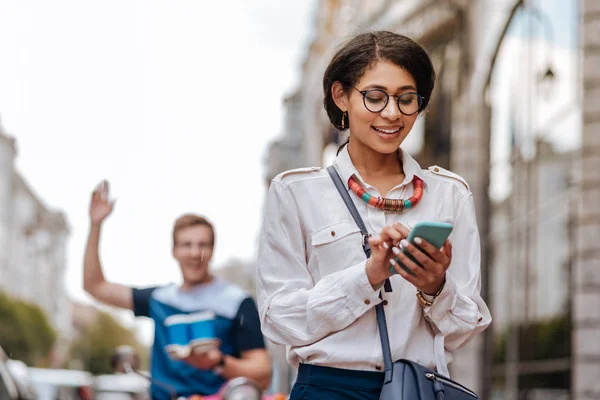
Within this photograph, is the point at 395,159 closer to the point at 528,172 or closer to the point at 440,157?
the point at 528,172

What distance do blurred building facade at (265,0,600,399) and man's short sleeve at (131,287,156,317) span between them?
1.63m

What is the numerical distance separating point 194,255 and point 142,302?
1.13 ft

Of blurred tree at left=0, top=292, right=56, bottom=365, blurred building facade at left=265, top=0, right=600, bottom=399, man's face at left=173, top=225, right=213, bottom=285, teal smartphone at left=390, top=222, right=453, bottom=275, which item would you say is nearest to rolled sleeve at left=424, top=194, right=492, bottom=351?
teal smartphone at left=390, top=222, right=453, bottom=275

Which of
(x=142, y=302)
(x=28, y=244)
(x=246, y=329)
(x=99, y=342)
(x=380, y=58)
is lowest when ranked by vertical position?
(x=99, y=342)

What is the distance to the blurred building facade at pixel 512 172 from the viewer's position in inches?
449

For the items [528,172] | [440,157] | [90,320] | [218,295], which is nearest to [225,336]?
[218,295]

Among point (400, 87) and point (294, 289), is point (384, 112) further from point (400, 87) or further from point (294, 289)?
point (294, 289)

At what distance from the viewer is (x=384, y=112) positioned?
10.2ft

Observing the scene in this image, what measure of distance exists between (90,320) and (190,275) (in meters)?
134

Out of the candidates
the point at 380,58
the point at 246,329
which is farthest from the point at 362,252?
the point at 246,329

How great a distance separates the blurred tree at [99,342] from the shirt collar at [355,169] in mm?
100724

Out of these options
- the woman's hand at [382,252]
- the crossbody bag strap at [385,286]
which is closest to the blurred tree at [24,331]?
the crossbody bag strap at [385,286]

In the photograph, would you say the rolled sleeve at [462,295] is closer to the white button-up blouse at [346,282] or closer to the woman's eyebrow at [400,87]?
the white button-up blouse at [346,282]

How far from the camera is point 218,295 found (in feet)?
19.0
